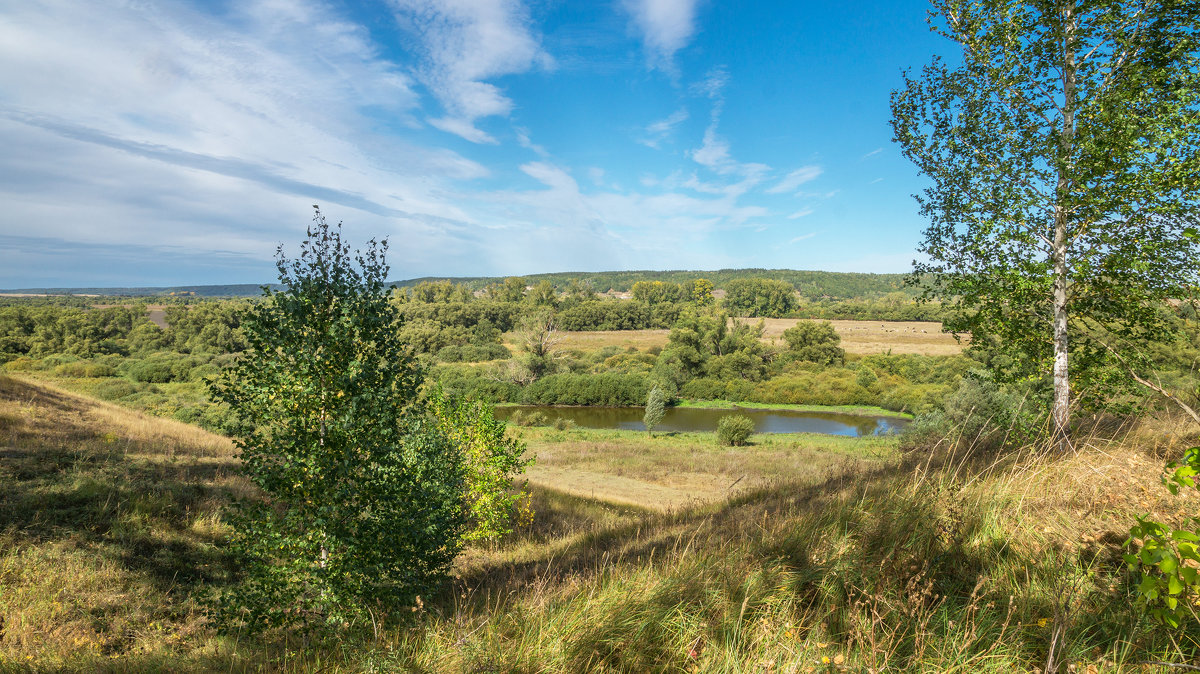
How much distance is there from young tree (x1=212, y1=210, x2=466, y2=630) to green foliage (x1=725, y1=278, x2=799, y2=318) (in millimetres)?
121671

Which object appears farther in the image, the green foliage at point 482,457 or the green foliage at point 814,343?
the green foliage at point 814,343

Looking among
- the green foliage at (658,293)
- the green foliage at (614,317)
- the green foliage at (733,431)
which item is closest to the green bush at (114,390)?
the green foliage at (733,431)

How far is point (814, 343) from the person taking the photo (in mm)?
75438

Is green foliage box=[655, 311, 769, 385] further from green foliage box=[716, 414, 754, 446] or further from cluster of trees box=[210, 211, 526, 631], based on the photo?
cluster of trees box=[210, 211, 526, 631]

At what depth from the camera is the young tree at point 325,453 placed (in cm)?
552

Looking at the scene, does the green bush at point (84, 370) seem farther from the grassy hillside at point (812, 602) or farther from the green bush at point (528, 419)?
the grassy hillside at point (812, 602)

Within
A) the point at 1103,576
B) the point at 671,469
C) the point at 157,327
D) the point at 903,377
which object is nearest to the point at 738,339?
the point at 903,377

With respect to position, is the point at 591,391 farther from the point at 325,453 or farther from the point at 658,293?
the point at 658,293

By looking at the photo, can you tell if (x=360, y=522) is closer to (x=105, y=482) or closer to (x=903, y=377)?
(x=105, y=482)

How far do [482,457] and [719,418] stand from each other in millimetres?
43964

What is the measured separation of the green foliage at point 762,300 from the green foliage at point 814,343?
45.0 metres

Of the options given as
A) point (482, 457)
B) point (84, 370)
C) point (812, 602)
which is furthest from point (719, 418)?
point (84, 370)

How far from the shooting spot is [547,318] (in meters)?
93.0

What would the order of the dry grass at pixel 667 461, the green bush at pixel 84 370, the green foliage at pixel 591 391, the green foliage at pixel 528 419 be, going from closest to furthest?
the dry grass at pixel 667 461 < the green foliage at pixel 528 419 < the green bush at pixel 84 370 < the green foliage at pixel 591 391
